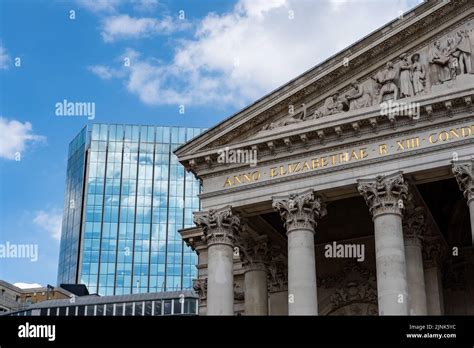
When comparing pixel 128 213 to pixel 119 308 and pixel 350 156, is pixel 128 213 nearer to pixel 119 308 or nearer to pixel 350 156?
pixel 119 308

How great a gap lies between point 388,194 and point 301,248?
4.62m

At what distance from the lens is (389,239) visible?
33906 millimetres

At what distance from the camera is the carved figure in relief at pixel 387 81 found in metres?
36.3

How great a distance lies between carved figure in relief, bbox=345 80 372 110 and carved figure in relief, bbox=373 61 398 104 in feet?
2.18

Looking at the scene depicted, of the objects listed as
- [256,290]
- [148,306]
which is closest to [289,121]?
[256,290]

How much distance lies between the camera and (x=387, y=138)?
35562 millimetres

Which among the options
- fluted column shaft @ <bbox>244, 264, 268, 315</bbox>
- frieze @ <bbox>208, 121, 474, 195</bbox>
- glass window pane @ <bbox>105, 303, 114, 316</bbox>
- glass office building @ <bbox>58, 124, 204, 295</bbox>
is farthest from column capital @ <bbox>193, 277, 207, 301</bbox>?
glass office building @ <bbox>58, 124, 204, 295</bbox>

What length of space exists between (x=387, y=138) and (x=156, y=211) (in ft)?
271

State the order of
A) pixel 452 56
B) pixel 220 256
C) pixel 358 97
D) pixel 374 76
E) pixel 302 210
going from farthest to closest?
pixel 220 256
pixel 374 76
pixel 358 97
pixel 302 210
pixel 452 56

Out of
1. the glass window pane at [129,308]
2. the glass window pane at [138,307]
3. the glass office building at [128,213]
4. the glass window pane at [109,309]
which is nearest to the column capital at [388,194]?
the glass window pane at [138,307]

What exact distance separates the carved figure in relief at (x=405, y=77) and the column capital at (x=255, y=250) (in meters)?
11.4

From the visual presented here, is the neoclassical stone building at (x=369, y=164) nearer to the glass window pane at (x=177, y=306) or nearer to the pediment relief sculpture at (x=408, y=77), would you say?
the pediment relief sculpture at (x=408, y=77)

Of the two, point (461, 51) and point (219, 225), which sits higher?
point (461, 51)
